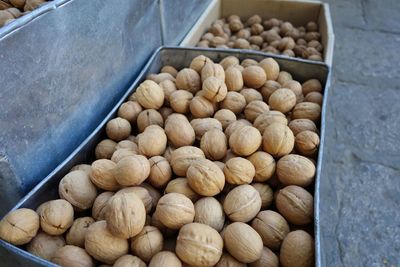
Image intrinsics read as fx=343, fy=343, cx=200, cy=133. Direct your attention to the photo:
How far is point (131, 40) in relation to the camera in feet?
5.31

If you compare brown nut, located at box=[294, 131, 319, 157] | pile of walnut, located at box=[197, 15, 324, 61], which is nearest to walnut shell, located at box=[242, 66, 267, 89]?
brown nut, located at box=[294, 131, 319, 157]

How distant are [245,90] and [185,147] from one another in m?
0.51

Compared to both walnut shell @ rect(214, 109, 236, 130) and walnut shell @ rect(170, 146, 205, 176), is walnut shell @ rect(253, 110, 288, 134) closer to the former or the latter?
walnut shell @ rect(214, 109, 236, 130)

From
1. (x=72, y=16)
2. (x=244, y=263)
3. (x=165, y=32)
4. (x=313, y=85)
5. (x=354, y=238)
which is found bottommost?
(x=354, y=238)

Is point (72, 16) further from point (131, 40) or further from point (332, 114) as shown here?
point (332, 114)

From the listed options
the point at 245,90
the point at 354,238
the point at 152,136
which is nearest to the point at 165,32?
the point at 245,90

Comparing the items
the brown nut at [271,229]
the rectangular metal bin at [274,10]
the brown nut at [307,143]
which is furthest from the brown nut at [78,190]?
the rectangular metal bin at [274,10]

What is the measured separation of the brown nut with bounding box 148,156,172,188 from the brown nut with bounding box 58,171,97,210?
203mm

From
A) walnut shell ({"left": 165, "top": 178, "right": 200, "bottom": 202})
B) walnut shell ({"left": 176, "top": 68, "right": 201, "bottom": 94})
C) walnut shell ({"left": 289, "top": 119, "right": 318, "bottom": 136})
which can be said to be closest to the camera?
walnut shell ({"left": 165, "top": 178, "right": 200, "bottom": 202})

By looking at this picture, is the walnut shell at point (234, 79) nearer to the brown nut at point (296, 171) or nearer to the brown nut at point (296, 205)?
the brown nut at point (296, 171)

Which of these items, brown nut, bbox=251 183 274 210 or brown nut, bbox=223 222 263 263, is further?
brown nut, bbox=251 183 274 210

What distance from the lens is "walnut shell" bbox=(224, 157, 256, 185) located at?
44.6 inches

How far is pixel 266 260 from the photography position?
3.34 ft

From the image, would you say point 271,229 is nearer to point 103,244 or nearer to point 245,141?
point 245,141
